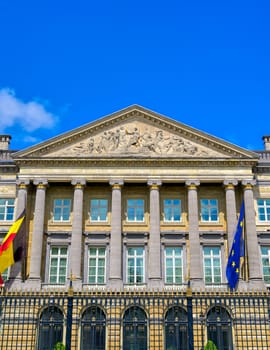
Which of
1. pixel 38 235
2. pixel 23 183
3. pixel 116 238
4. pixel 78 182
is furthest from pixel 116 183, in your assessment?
pixel 23 183

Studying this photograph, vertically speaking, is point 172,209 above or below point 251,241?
above

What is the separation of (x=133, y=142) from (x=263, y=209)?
12.9m

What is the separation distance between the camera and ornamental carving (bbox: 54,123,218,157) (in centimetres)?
4103

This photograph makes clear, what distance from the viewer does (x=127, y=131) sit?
41.9 meters

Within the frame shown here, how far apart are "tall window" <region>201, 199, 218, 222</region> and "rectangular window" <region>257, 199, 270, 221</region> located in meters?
3.78

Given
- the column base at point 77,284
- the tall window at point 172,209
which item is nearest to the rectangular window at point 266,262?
the tall window at point 172,209

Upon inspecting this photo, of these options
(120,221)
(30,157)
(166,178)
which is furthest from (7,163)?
(166,178)

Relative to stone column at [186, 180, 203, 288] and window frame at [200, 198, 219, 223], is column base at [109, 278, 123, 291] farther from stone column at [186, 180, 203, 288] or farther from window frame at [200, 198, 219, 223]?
window frame at [200, 198, 219, 223]

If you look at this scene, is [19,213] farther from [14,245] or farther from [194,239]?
[194,239]

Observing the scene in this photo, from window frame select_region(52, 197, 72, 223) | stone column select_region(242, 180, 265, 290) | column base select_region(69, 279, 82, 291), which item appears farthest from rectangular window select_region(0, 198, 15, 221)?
stone column select_region(242, 180, 265, 290)

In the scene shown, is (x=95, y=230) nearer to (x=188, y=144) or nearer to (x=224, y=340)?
(x=188, y=144)

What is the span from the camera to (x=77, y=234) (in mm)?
38844

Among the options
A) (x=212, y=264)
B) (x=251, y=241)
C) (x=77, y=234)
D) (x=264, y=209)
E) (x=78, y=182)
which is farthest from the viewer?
(x=264, y=209)

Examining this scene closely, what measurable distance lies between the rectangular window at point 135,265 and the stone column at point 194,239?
422cm
